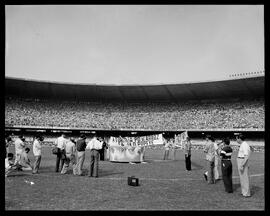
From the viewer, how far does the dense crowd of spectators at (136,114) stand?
44750mm

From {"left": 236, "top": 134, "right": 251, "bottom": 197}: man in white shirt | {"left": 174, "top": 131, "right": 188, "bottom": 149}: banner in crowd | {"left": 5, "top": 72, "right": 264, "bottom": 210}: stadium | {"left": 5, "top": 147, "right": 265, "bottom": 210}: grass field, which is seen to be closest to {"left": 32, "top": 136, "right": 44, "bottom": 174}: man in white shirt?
{"left": 5, "top": 147, "right": 265, "bottom": 210}: grass field

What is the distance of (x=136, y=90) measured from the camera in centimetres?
5028

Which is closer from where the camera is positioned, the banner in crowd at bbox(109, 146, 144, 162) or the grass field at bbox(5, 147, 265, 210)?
the grass field at bbox(5, 147, 265, 210)

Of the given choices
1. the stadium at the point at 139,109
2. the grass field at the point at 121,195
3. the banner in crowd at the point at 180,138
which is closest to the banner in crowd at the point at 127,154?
the banner in crowd at the point at 180,138

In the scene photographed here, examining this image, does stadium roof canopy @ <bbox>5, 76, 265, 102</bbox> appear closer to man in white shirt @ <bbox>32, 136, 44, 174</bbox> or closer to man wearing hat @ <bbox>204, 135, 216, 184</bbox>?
man wearing hat @ <bbox>204, 135, 216, 184</bbox>

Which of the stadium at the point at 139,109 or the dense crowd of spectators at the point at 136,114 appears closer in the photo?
the stadium at the point at 139,109

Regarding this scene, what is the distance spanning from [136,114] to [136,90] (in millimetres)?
4506

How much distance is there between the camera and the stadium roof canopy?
147ft

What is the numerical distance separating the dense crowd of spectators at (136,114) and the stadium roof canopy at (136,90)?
1176 millimetres

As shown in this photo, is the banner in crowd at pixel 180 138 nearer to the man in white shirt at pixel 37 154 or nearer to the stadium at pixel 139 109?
the man in white shirt at pixel 37 154

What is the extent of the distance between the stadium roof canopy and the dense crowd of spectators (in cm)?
118

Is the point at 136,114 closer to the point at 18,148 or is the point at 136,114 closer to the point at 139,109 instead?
the point at 139,109
